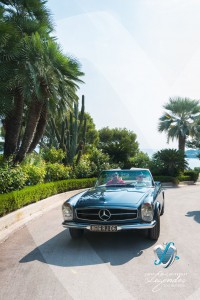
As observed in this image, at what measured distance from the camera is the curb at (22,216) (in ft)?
23.9

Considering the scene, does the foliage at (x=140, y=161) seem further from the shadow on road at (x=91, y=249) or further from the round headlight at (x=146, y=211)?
the round headlight at (x=146, y=211)

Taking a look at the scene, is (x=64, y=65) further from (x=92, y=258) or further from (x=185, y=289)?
(x=185, y=289)

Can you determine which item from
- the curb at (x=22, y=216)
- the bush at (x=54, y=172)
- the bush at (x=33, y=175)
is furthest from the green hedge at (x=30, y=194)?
the bush at (x=54, y=172)

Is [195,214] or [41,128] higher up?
[41,128]

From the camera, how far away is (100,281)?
4.25 m

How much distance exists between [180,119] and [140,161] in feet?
33.3

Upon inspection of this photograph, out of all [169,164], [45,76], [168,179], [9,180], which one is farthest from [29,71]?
[169,164]

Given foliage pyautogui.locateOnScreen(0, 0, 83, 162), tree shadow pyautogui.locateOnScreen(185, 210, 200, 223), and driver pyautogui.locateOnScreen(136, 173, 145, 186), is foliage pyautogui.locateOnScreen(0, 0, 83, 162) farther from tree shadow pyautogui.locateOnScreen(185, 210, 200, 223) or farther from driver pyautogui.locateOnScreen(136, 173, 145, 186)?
tree shadow pyautogui.locateOnScreen(185, 210, 200, 223)

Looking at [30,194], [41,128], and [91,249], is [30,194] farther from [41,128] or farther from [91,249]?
[41,128]

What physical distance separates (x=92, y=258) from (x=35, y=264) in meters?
0.99

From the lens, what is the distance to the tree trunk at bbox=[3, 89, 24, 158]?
15.8 m

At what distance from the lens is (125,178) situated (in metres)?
7.98

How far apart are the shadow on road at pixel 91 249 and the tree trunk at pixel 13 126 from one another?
9.84 metres

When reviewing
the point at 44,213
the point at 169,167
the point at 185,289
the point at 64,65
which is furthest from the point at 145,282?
the point at 169,167
